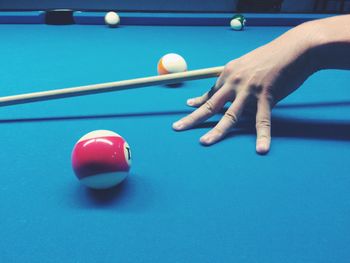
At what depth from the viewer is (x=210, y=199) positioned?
0.89m

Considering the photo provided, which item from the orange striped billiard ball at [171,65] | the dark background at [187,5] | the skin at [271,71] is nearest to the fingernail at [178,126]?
the skin at [271,71]

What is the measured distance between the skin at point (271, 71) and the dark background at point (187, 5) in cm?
482

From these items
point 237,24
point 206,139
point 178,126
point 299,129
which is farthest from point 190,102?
point 237,24

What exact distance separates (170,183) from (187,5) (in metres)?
5.58

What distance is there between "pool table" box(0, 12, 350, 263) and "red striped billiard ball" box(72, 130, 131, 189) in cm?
5

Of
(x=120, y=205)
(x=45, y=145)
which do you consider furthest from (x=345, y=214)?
(x=45, y=145)

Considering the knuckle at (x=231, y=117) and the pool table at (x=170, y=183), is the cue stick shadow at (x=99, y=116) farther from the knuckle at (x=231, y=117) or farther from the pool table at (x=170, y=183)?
the knuckle at (x=231, y=117)

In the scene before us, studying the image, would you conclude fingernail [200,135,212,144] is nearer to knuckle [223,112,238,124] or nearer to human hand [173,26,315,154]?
human hand [173,26,315,154]

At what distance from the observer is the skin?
117 centimetres

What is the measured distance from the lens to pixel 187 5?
6.00 meters

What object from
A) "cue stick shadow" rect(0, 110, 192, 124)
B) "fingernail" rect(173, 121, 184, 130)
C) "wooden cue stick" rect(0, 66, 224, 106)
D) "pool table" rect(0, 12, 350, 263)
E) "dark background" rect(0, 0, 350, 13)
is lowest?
"pool table" rect(0, 12, 350, 263)

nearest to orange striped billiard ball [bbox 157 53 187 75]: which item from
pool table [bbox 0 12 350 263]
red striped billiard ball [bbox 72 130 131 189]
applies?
pool table [bbox 0 12 350 263]

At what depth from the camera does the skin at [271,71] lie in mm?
1167

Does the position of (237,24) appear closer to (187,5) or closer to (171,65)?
(171,65)
